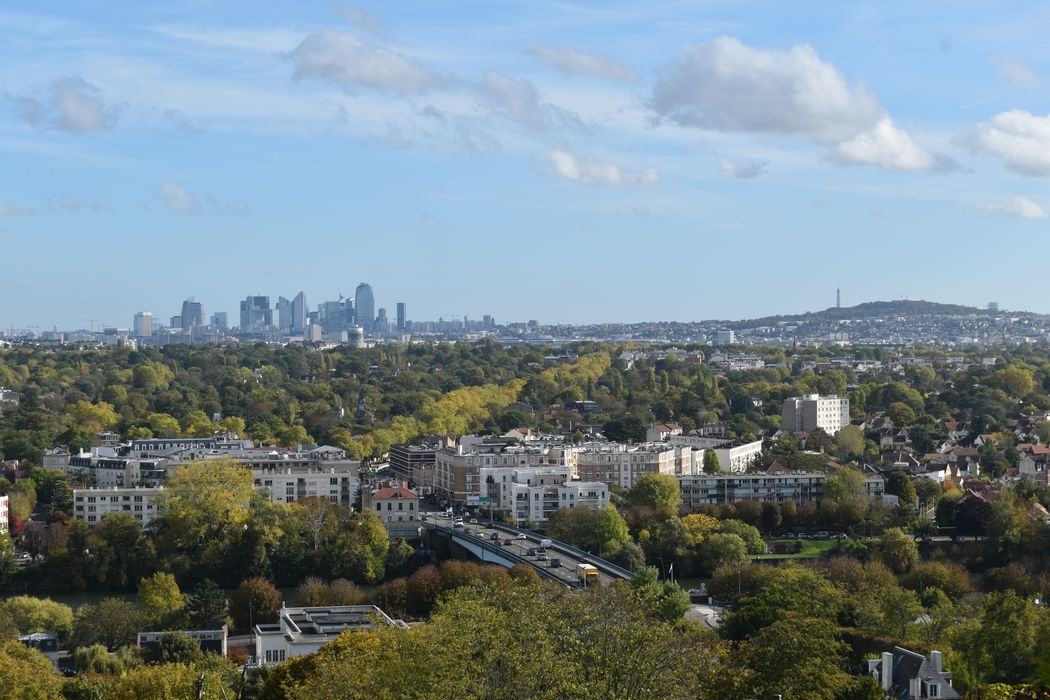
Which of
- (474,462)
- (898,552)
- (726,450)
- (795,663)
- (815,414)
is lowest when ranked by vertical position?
(898,552)

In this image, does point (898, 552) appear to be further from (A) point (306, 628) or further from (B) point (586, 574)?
(A) point (306, 628)

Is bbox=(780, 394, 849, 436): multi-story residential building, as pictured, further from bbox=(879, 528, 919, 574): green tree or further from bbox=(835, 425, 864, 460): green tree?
bbox=(879, 528, 919, 574): green tree

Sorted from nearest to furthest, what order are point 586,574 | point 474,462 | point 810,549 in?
point 586,574, point 810,549, point 474,462

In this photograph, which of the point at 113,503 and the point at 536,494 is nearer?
the point at 113,503

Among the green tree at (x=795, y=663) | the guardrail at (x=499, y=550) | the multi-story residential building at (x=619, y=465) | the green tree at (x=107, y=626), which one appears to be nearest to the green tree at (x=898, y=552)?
the guardrail at (x=499, y=550)

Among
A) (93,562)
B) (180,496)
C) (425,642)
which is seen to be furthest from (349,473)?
(425,642)

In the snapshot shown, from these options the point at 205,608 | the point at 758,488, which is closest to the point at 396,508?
the point at 758,488

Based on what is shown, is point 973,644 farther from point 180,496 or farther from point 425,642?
point 180,496
